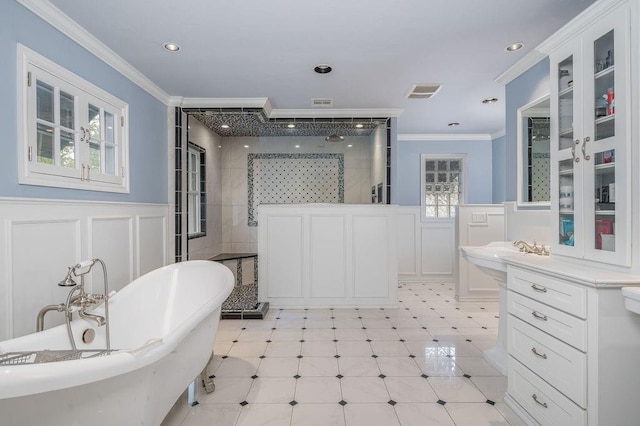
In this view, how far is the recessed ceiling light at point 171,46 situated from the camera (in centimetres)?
235

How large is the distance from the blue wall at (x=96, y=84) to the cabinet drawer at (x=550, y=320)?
2920mm

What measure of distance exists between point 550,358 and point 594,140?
1.14 metres

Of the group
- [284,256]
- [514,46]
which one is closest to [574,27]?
[514,46]

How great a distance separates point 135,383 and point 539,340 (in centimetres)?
196

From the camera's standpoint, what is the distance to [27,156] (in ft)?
5.88

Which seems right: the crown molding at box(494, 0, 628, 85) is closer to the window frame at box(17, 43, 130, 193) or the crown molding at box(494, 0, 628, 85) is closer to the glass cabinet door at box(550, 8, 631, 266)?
the glass cabinet door at box(550, 8, 631, 266)

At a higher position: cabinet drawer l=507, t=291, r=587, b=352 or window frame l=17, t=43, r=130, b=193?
window frame l=17, t=43, r=130, b=193

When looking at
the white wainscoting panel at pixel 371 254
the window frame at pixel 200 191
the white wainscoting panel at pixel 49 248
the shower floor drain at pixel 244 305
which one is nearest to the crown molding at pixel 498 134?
the white wainscoting panel at pixel 371 254

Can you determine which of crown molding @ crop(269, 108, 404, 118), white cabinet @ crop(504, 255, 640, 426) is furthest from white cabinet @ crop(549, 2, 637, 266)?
crown molding @ crop(269, 108, 404, 118)

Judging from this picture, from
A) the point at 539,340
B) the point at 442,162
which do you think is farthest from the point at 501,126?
the point at 539,340

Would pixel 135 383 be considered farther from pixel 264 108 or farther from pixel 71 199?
pixel 264 108

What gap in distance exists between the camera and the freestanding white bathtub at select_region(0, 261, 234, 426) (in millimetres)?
973

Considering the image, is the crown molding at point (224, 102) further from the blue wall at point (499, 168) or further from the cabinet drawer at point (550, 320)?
the blue wall at point (499, 168)

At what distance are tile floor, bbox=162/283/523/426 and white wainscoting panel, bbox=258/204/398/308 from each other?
0.91 feet
